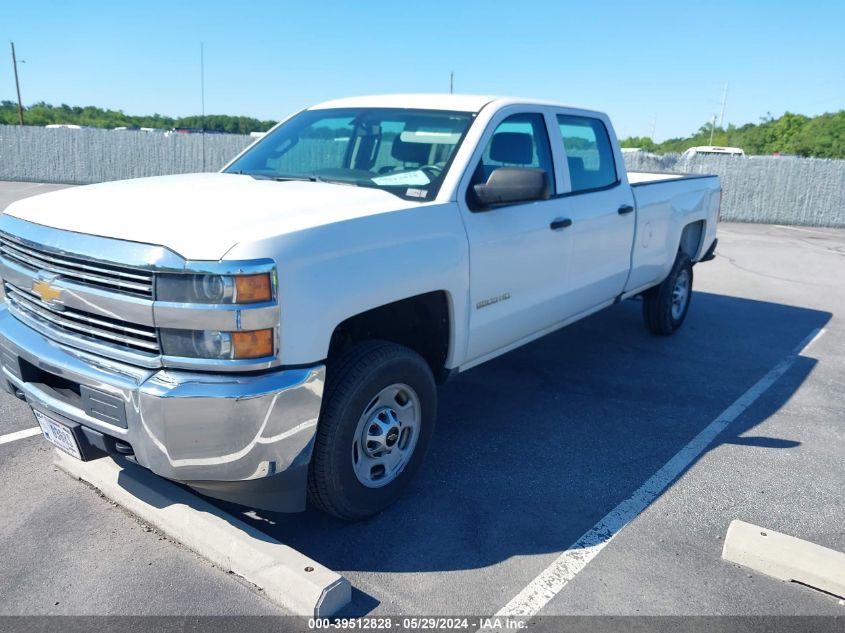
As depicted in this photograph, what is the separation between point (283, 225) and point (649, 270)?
412cm

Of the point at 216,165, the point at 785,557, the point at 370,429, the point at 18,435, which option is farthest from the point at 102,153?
the point at 785,557

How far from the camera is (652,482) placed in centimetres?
402

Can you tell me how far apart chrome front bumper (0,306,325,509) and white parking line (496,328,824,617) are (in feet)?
3.53

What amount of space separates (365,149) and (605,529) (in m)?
2.55

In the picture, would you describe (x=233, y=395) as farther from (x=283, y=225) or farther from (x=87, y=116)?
(x=87, y=116)

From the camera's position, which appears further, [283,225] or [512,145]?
[512,145]

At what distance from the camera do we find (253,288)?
2.64m

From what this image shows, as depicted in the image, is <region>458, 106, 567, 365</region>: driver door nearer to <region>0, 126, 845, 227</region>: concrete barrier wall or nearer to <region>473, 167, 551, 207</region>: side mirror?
<region>473, 167, 551, 207</region>: side mirror

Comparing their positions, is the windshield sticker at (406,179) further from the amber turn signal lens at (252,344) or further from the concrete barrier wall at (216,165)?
the concrete barrier wall at (216,165)

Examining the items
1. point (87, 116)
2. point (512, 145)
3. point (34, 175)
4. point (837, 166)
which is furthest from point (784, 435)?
point (87, 116)

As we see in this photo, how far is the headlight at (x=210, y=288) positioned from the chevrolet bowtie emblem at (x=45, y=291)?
64 centimetres

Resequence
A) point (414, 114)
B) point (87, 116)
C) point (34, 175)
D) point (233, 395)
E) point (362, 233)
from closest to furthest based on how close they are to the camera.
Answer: point (233, 395)
point (362, 233)
point (414, 114)
point (34, 175)
point (87, 116)

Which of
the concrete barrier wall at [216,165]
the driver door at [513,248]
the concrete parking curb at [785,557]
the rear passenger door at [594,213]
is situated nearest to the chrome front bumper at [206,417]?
the driver door at [513,248]

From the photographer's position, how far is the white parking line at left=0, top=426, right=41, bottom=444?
4.25 m
